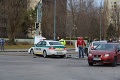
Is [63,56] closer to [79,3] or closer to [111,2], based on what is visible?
[79,3]

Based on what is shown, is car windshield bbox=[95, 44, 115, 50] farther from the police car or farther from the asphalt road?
the police car

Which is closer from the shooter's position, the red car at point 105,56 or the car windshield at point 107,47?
the red car at point 105,56

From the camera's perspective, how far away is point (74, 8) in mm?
68375

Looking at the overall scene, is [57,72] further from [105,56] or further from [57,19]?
[57,19]

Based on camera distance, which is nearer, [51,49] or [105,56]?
[105,56]

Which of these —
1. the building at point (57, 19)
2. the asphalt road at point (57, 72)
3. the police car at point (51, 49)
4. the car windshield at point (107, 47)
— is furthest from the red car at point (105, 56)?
the building at point (57, 19)

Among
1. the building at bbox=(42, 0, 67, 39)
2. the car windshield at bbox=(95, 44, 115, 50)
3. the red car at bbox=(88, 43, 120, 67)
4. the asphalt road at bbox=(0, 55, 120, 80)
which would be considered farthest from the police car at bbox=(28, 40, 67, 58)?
the building at bbox=(42, 0, 67, 39)

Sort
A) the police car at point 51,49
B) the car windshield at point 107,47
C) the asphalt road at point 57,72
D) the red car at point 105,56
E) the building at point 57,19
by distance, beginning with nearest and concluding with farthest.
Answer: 1. the asphalt road at point 57,72
2. the red car at point 105,56
3. the car windshield at point 107,47
4. the police car at point 51,49
5. the building at point 57,19

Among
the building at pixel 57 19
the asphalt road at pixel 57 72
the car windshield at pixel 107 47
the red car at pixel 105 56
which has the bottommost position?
the asphalt road at pixel 57 72

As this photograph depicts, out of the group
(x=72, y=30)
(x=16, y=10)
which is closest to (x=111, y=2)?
(x=72, y=30)

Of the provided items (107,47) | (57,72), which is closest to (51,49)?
(107,47)

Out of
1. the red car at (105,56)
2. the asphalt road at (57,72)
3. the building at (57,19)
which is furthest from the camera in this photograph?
the building at (57,19)

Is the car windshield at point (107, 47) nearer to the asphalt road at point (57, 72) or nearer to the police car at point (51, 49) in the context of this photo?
the asphalt road at point (57, 72)

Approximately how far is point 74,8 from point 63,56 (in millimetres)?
42083
